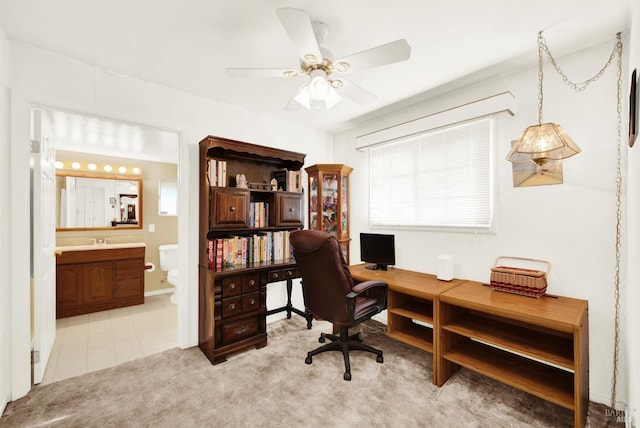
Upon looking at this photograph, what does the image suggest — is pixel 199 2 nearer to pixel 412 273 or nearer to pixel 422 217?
pixel 422 217

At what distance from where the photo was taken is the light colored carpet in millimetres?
1697

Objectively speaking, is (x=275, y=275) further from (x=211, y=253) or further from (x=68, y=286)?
(x=68, y=286)

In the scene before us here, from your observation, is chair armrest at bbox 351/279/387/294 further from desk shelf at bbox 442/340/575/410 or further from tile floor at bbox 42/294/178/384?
tile floor at bbox 42/294/178/384

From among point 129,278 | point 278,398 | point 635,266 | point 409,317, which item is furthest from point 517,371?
point 129,278

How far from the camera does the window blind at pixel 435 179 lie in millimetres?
2457

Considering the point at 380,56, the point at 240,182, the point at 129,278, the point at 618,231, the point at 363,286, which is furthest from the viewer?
the point at 129,278

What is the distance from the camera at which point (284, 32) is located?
1798 millimetres

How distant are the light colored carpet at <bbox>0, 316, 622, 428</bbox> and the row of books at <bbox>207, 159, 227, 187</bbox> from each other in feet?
5.26

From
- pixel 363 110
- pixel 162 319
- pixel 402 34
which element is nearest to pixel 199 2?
pixel 402 34

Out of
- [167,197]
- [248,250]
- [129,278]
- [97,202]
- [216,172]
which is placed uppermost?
[216,172]

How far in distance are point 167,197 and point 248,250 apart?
2608 mm

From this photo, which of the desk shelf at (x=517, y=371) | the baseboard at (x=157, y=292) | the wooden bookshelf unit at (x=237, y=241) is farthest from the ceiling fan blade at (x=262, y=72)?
the baseboard at (x=157, y=292)

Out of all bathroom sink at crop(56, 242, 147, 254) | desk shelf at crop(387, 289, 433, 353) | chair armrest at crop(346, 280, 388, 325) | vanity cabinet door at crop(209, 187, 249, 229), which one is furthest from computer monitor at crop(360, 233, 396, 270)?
bathroom sink at crop(56, 242, 147, 254)

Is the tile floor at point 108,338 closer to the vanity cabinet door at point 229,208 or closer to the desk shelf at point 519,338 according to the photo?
the vanity cabinet door at point 229,208
